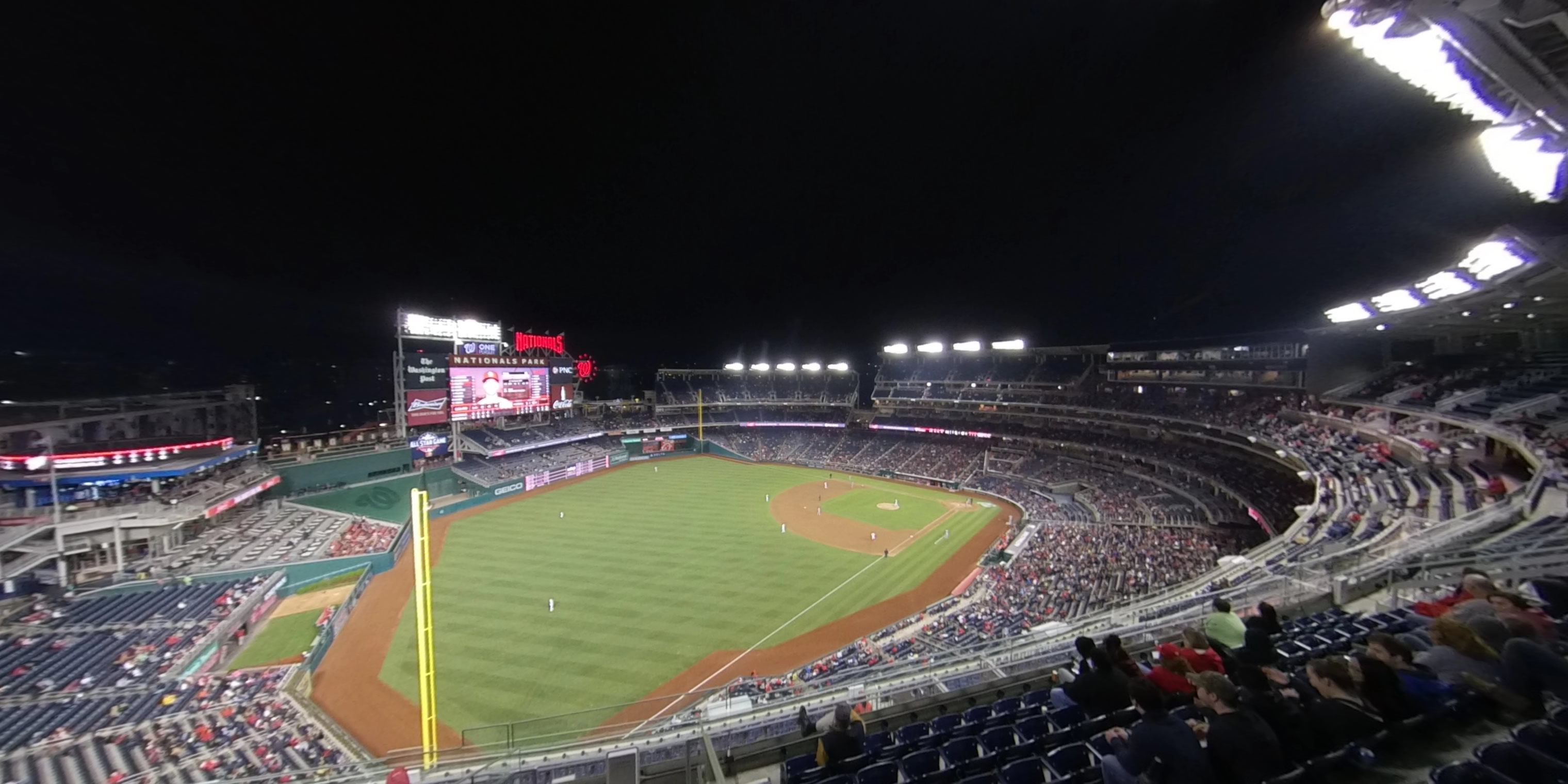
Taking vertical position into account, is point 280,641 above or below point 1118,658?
below

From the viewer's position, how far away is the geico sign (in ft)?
125

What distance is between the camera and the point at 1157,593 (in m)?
15.8

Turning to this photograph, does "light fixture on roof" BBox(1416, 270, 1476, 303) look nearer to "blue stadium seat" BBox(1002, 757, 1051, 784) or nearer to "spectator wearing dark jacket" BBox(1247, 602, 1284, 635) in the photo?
"spectator wearing dark jacket" BBox(1247, 602, 1284, 635)

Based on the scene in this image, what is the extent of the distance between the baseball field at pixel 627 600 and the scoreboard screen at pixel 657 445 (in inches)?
680

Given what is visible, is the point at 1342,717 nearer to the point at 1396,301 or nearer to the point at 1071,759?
the point at 1071,759

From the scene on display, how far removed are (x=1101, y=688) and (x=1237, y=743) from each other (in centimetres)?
159

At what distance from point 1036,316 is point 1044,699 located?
1469 inches

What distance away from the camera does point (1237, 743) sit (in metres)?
3.13

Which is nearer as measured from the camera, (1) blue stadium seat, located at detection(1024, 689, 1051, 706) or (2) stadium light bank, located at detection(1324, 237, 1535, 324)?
(1) blue stadium seat, located at detection(1024, 689, 1051, 706)

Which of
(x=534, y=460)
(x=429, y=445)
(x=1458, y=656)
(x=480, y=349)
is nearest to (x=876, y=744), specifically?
(x=1458, y=656)

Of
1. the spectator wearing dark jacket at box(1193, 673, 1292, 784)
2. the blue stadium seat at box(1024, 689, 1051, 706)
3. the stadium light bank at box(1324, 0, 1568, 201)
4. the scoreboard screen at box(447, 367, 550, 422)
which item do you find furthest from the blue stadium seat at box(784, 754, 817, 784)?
the scoreboard screen at box(447, 367, 550, 422)

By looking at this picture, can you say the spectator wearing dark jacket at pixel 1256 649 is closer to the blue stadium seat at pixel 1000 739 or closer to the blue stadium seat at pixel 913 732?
the blue stadium seat at pixel 1000 739

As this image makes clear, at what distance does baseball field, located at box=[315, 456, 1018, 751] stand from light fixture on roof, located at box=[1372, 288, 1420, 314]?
16.4 metres

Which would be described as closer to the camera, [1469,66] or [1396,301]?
[1469,66]
